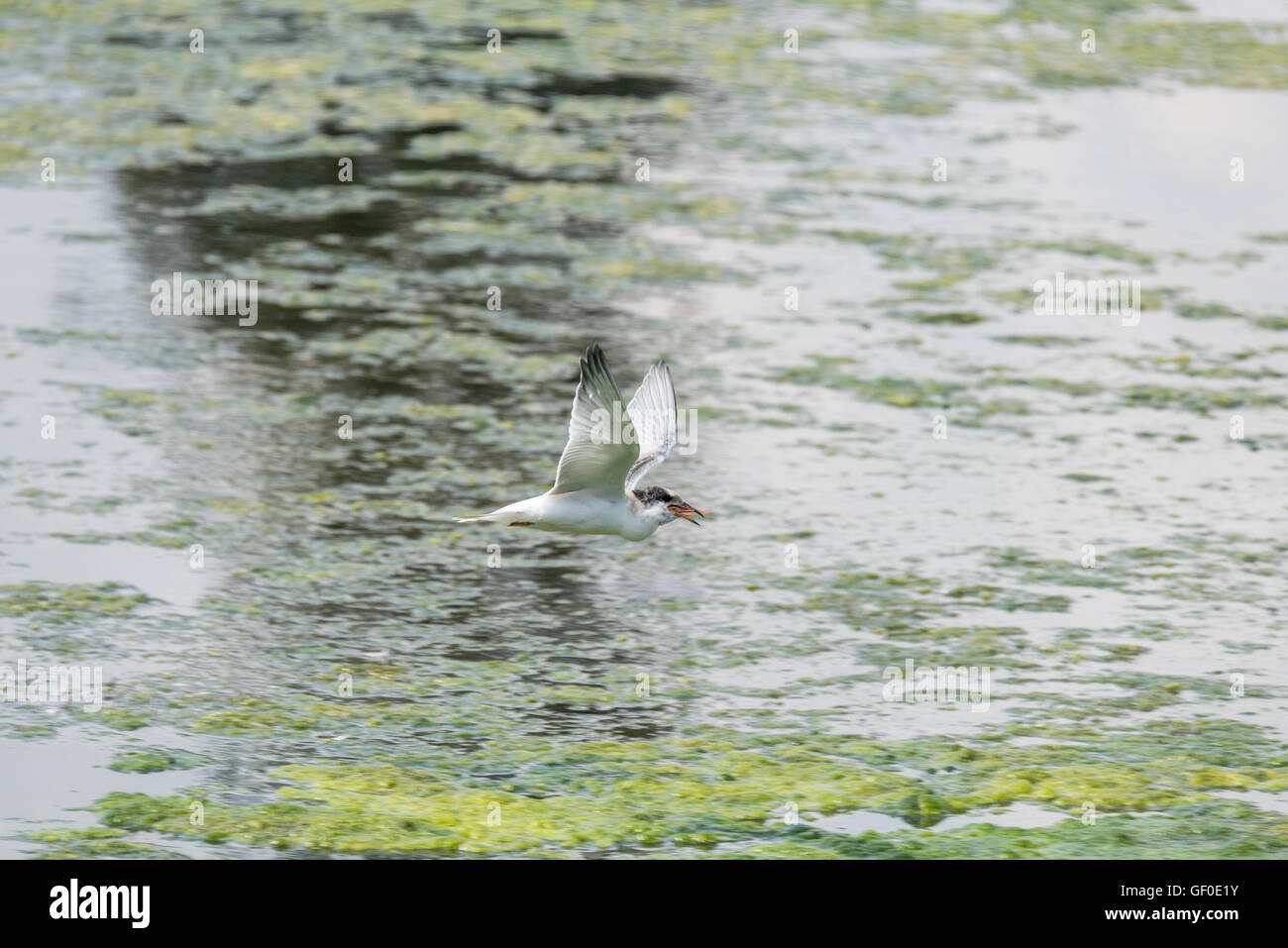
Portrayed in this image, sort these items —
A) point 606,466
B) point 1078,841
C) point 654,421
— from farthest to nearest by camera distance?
point 654,421
point 606,466
point 1078,841

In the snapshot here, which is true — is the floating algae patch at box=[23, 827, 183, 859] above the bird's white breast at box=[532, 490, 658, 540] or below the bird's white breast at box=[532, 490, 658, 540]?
below

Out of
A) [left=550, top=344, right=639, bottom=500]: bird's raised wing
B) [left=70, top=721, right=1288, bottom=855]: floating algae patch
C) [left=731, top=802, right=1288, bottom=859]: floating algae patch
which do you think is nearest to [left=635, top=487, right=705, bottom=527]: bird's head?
[left=550, top=344, right=639, bottom=500]: bird's raised wing

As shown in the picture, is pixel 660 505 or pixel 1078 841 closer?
pixel 1078 841

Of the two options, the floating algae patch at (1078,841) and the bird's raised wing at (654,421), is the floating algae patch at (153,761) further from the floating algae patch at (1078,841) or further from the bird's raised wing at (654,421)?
the bird's raised wing at (654,421)

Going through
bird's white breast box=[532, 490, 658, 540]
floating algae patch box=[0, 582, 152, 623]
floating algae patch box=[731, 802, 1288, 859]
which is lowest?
floating algae patch box=[731, 802, 1288, 859]

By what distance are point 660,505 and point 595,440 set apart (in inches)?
39.4

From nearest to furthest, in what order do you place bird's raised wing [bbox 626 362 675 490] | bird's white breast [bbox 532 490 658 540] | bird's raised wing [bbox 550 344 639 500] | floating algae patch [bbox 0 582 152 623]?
1. bird's raised wing [bbox 550 344 639 500]
2. bird's white breast [bbox 532 490 658 540]
3. bird's raised wing [bbox 626 362 675 490]
4. floating algae patch [bbox 0 582 152 623]

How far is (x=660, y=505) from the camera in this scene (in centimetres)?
862

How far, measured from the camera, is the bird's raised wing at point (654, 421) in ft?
28.7

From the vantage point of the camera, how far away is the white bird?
751cm

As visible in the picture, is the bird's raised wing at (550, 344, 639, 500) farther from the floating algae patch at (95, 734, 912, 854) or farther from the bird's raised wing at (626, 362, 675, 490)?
the floating algae patch at (95, 734, 912, 854)

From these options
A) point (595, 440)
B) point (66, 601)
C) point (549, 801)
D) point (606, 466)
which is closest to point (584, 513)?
point (606, 466)

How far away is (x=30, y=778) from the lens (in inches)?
299

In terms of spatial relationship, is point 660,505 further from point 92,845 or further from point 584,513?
point 92,845
